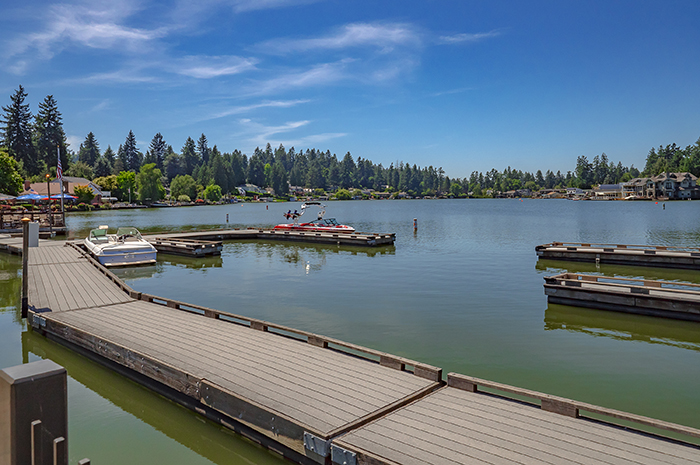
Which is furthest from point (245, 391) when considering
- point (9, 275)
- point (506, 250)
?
point (506, 250)

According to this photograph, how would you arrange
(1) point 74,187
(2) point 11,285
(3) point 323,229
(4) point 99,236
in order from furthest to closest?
(1) point 74,187 → (3) point 323,229 → (4) point 99,236 → (2) point 11,285

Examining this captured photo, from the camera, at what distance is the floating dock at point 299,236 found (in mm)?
32062

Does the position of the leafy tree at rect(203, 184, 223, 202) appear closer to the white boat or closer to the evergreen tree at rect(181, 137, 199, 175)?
the evergreen tree at rect(181, 137, 199, 175)

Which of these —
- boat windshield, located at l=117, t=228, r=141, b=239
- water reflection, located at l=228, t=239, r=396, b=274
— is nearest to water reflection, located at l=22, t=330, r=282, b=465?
water reflection, located at l=228, t=239, r=396, b=274

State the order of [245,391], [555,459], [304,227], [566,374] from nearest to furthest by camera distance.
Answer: [555,459], [245,391], [566,374], [304,227]

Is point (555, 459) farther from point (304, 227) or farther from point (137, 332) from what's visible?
point (304, 227)

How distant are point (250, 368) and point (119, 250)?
18978mm

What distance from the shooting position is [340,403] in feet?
21.0

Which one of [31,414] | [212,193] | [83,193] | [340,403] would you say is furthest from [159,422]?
[212,193]

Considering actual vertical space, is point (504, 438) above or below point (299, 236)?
below

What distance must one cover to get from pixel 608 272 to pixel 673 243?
1476 cm

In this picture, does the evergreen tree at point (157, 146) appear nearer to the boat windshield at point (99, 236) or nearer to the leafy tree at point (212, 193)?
the leafy tree at point (212, 193)

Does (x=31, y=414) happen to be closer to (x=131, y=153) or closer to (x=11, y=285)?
(x=11, y=285)

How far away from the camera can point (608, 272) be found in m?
22.1
